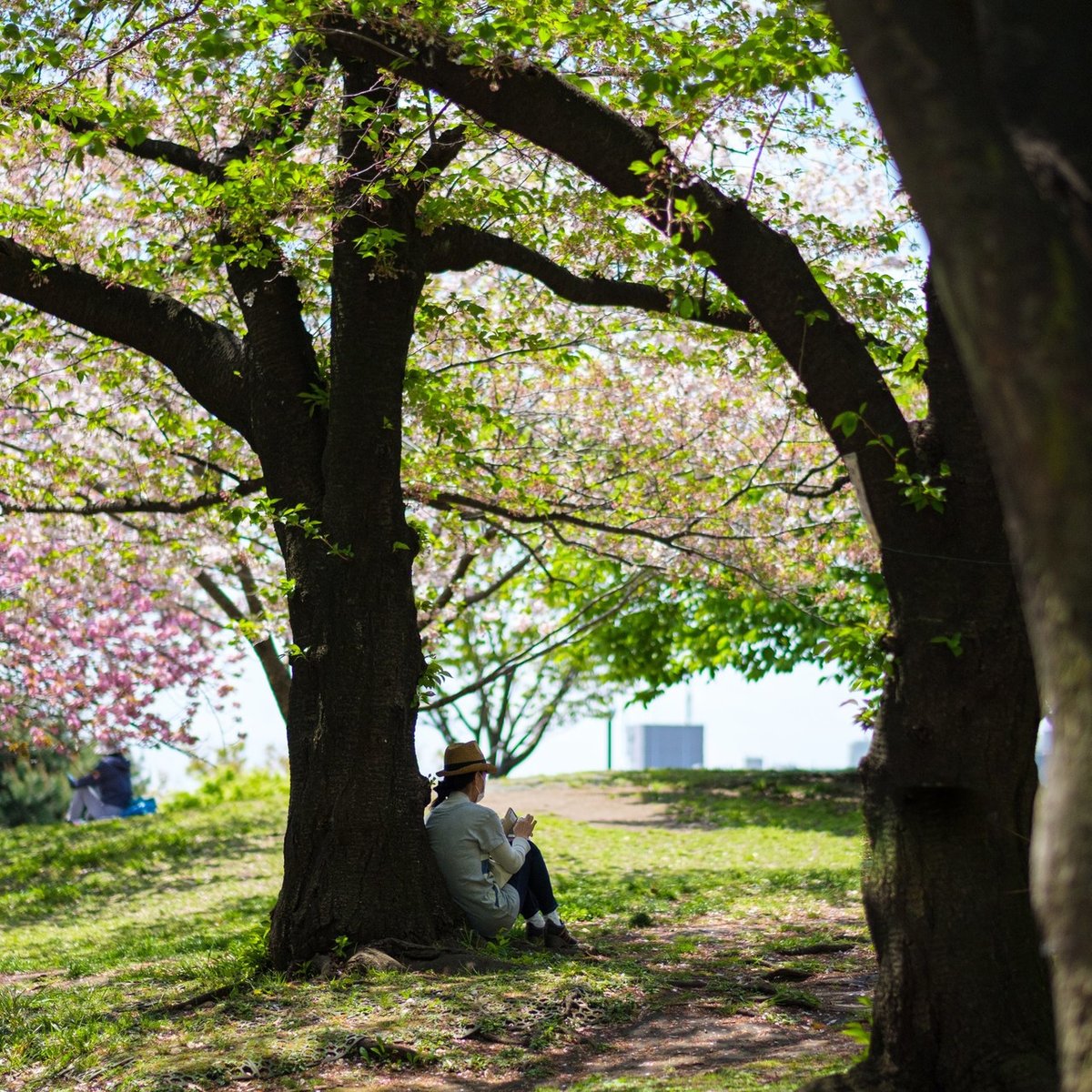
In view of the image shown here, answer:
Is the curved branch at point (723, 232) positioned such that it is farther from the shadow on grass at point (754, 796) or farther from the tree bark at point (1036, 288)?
the shadow on grass at point (754, 796)

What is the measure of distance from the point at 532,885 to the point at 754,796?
11898mm

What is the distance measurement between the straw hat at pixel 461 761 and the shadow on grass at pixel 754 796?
8.80 m

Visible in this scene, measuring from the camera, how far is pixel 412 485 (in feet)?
33.2

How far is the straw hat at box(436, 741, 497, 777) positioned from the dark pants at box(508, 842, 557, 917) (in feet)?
1.88

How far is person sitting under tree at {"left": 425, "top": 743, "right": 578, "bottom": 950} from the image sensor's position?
7.33 m

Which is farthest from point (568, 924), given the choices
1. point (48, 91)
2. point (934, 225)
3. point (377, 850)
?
point (934, 225)

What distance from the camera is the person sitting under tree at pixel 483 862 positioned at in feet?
24.0

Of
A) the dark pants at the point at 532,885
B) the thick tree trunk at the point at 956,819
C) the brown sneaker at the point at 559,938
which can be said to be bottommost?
the brown sneaker at the point at 559,938

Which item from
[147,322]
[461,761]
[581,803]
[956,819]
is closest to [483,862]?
[461,761]

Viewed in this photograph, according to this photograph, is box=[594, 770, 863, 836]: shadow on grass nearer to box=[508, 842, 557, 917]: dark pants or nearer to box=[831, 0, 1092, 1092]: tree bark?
box=[508, 842, 557, 917]: dark pants

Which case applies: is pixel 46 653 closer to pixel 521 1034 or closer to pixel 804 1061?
pixel 521 1034

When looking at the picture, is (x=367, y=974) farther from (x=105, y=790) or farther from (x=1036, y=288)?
(x=105, y=790)

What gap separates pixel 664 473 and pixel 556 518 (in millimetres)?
1558

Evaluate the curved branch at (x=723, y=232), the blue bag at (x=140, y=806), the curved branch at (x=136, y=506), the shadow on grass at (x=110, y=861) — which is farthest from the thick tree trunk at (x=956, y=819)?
the blue bag at (x=140, y=806)
